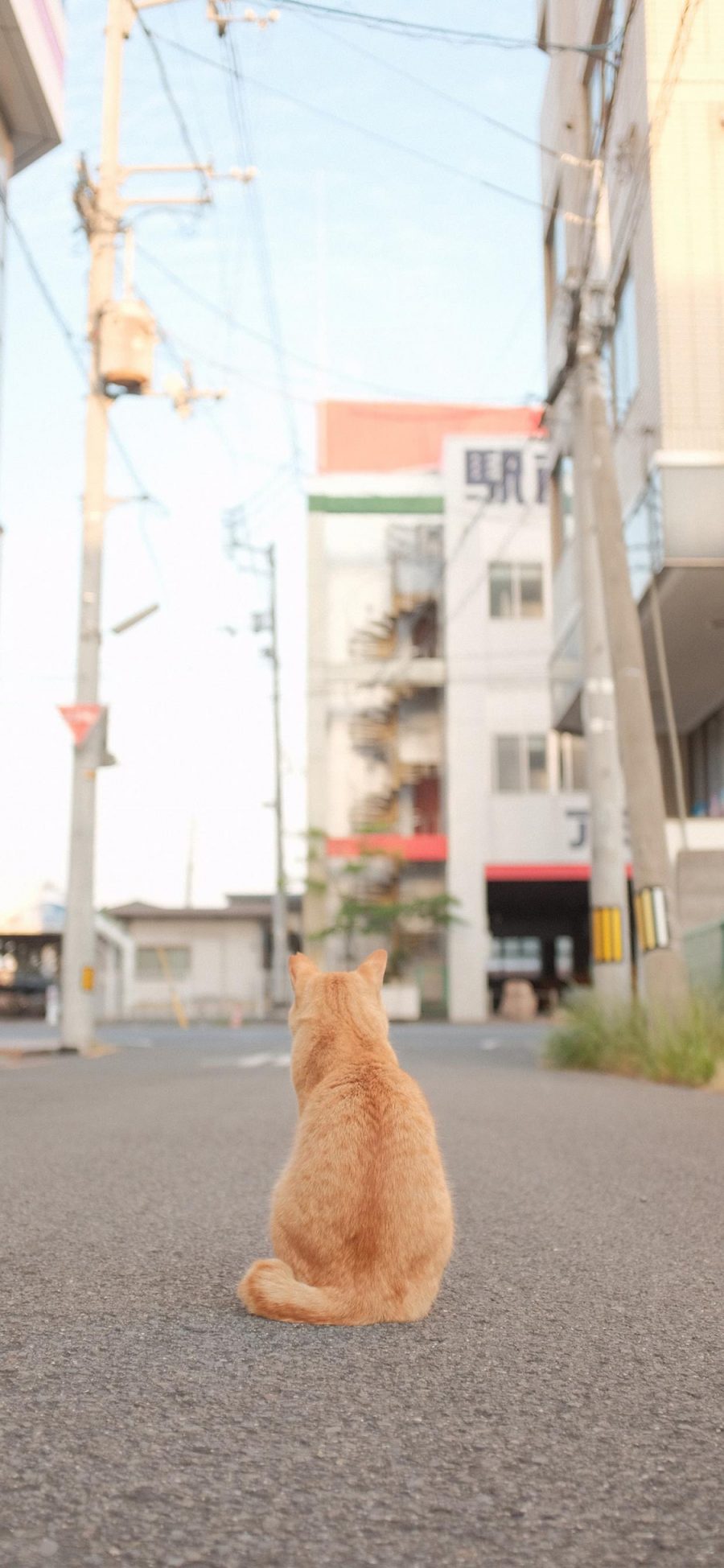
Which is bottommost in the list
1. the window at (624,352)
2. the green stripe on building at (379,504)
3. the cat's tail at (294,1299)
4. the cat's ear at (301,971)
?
the cat's tail at (294,1299)

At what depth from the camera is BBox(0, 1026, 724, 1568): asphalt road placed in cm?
171

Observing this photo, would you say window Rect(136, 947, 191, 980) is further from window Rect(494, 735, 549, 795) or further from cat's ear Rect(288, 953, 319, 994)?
cat's ear Rect(288, 953, 319, 994)

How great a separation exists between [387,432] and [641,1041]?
33.0m

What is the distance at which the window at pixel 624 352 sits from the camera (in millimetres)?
15703

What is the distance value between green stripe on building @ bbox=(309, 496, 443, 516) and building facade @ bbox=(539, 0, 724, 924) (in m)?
20.8

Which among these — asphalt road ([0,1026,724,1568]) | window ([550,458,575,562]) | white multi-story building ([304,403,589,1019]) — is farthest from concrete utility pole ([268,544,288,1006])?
asphalt road ([0,1026,724,1568])

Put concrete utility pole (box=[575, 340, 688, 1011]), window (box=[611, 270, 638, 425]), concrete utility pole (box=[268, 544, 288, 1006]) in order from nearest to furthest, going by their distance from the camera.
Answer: concrete utility pole (box=[575, 340, 688, 1011]), window (box=[611, 270, 638, 425]), concrete utility pole (box=[268, 544, 288, 1006])

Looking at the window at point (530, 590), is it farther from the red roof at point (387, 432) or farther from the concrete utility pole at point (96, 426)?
the concrete utility pole at point (96, 426)

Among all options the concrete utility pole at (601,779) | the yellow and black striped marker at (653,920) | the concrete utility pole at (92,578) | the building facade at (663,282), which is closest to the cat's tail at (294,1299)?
the yellow and black striped marker at (653,920)

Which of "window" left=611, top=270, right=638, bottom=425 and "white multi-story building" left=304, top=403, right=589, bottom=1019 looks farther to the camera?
"white multi-story building" left=304, top=403, right=589, bottom=1019

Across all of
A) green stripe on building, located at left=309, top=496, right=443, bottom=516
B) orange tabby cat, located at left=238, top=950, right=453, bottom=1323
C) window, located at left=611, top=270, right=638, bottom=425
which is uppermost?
green stripe on building, located at left=309, top=496, right=443, bottom=516

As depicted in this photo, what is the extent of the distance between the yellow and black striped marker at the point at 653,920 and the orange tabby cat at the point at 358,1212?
9146 millimetres

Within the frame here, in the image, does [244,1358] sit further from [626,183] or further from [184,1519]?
[626,183]

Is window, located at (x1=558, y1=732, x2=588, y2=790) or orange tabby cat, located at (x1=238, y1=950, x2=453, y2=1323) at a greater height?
window, located at (x1=558, y1=732, x2=588, y2=790)
